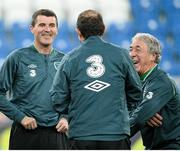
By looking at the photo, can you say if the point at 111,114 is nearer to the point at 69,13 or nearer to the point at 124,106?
the point at 124,106

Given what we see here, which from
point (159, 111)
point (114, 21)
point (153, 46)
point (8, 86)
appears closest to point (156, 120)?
point (159, 111)

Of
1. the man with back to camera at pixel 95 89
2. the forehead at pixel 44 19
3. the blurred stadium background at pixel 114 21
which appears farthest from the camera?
the blurred stadium background at pixel 114 21

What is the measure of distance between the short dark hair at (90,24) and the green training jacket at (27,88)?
2.92 feet

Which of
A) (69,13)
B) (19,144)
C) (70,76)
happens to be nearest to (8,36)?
(69,13)

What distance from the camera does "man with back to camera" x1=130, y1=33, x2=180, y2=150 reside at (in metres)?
4.30

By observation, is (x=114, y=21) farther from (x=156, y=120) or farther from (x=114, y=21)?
(x=156, y=120)

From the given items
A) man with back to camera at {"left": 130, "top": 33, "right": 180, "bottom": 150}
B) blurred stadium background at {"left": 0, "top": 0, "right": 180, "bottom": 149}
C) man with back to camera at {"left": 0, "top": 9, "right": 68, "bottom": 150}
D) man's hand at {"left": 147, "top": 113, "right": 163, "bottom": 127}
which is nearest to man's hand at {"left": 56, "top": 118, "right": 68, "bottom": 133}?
man with back to camera at {"left": 0, "top": 9, "right": 68, "bottom": 150}

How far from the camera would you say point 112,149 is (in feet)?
12.2

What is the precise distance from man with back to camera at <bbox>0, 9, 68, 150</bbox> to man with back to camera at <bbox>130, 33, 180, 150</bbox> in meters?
0.62

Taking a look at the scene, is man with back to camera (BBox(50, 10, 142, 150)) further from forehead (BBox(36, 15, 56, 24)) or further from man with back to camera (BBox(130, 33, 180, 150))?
forehead (BBox(36, 15, 56, 24))

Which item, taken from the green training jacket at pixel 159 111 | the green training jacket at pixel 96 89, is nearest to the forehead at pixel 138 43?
the green training jacket at pixel 159 111

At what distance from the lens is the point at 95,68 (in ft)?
12.2

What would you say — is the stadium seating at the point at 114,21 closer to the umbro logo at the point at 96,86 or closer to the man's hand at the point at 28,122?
the man's hand at the point at 28,122

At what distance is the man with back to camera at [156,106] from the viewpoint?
4.30 metres
